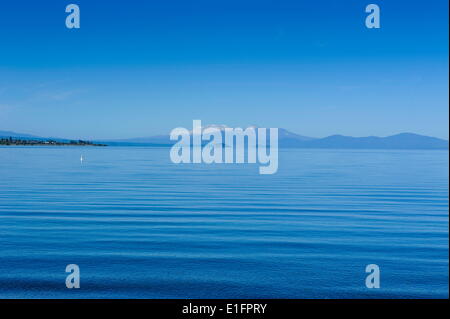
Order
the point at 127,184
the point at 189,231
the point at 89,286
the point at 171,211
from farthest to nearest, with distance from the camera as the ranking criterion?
1. the point at 127,184
2. the point at 171,211
3. the point at 189,231
4. the point at 89,286

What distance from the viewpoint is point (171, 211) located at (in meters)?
26.1

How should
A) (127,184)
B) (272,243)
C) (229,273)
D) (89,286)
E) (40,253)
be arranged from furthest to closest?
(127,184), (272,243), (40,253), (229,273), (89,286)

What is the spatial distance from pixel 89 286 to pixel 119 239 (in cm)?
573

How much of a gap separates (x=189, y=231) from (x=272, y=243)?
376 cm

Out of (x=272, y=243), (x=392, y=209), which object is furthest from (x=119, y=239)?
(x=392, y=209)

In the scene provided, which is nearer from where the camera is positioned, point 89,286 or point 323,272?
point 89,286

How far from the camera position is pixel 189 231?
20.3m

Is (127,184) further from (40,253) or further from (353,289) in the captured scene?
(353,289)
